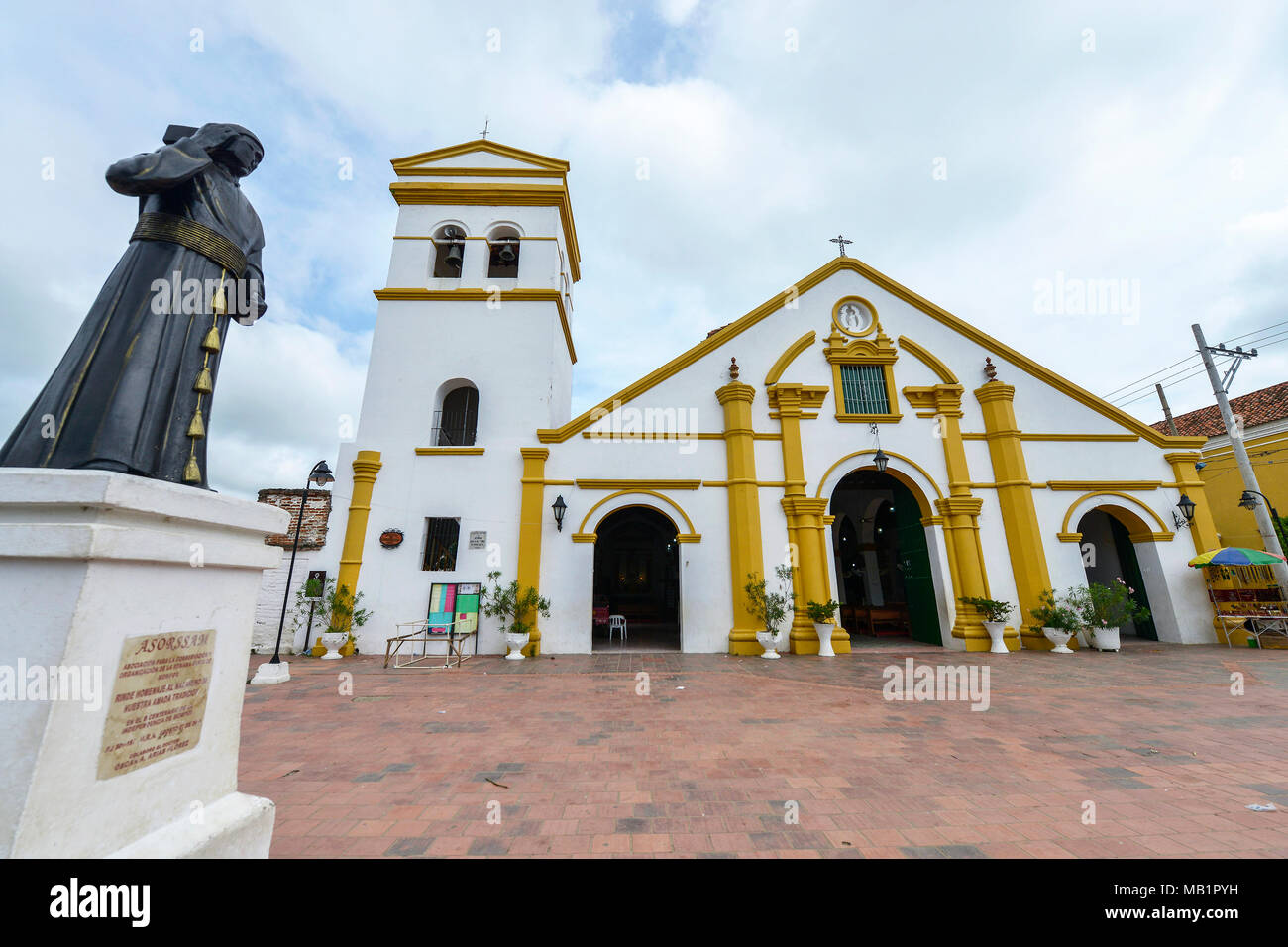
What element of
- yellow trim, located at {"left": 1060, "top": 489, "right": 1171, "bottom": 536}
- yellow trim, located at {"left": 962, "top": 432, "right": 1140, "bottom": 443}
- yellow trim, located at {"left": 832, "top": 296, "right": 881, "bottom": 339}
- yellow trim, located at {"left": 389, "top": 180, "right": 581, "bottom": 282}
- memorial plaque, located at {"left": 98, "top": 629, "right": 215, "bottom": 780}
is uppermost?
yellow trim, located at {"left": 389, "top": 180, "right": 581, "bottom": 282}

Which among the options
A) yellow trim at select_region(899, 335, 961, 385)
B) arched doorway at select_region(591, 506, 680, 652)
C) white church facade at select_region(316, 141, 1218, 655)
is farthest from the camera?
arched doorway at select_region(591, 506, 680, 652)

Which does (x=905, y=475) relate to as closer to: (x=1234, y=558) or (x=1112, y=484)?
(x=1112, y=484)

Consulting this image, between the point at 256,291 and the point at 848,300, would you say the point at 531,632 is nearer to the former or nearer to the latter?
the point at 256,291

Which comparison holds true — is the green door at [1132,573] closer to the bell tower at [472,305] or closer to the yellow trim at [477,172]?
the bell tower at [472,305]

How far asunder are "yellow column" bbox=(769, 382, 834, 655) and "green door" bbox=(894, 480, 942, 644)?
2.67 m

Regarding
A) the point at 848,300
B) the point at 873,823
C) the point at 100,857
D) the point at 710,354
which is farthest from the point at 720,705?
the point at 848,300

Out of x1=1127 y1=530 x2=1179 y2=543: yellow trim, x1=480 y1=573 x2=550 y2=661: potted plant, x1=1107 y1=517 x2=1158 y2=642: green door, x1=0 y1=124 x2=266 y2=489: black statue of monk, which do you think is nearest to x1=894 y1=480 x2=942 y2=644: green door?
x1=1107 y1=517 x2=1158 y2=642: green door

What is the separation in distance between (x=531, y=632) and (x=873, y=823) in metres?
8.08

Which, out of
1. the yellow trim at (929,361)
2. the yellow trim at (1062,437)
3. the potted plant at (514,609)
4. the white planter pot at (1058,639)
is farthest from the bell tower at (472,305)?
the white planter pot at (1058,639)

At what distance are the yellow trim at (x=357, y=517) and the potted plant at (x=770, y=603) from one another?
336 inches

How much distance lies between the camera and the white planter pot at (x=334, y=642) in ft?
32.3

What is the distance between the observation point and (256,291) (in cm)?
316

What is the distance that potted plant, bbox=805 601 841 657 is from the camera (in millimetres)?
10094

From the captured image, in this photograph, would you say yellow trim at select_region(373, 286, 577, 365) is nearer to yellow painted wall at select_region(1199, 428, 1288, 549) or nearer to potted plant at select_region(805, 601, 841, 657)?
potted plant at select_region(805, 601, 841, 657)
